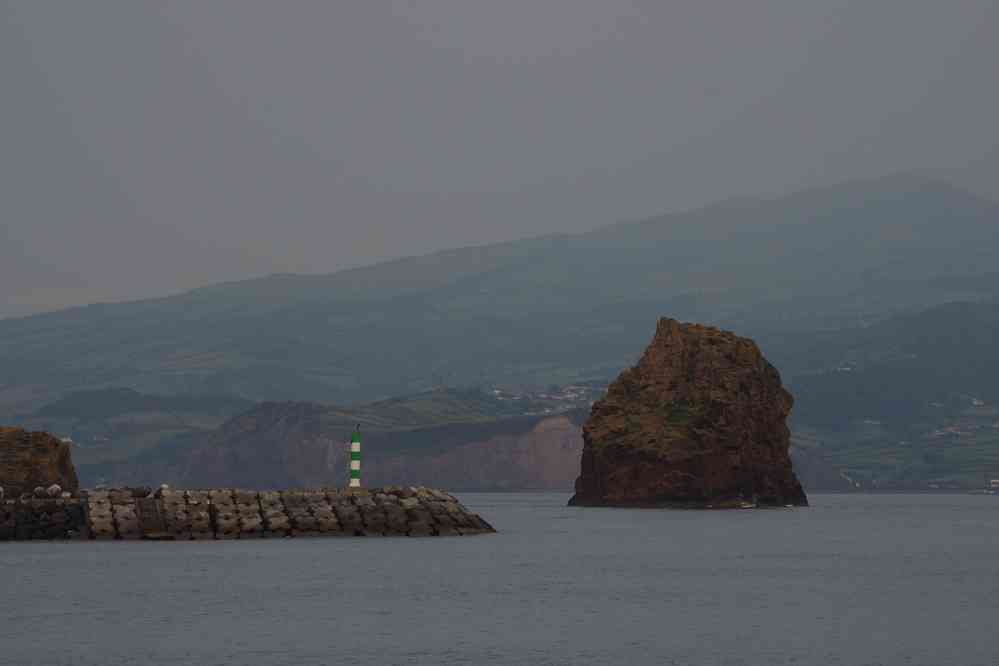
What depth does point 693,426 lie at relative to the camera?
187 meters

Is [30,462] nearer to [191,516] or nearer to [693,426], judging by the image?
[191,516]

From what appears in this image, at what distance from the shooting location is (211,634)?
65625mm

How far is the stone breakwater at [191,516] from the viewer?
4313 inches

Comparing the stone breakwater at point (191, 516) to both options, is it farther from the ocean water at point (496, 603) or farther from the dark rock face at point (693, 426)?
the dark rock face at point (693, 426)

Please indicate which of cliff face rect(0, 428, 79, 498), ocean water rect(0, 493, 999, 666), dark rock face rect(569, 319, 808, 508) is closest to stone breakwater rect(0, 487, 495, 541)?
ocean water rect(0, 493, 999, 666)

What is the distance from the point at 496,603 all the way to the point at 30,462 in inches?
2561

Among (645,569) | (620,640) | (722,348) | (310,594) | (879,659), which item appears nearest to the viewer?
(879,659)

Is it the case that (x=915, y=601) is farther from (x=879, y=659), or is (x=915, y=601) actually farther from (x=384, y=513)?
(x=384, y=513)

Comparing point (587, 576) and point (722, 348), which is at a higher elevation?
point (722, 348)

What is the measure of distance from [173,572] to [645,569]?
23.8 m

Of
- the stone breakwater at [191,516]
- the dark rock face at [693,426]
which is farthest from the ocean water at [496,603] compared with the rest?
the dark rock face at [693,426]

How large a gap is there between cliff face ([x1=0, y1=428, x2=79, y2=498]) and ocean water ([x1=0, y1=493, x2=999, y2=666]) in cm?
2314

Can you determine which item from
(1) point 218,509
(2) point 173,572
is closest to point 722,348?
(1) point 218,509

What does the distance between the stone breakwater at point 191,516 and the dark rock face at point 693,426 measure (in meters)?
74.8
